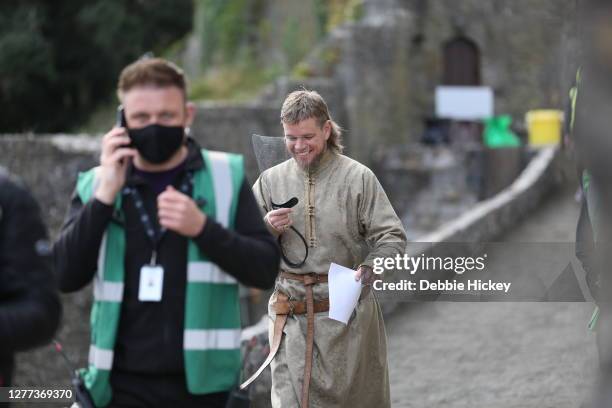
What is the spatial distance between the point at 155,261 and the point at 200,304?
174mm

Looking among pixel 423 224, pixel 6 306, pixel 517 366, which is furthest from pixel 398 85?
pixel 6 306

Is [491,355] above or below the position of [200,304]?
below

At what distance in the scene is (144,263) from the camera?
3.19 meters

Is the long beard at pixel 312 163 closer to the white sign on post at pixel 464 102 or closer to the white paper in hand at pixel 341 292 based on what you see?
the white paper in hand at pixel 341 292

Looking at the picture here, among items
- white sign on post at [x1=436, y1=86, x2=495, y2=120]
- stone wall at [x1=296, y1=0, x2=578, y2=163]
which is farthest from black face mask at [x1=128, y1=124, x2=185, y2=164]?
white sign on post at [x1=436, y1=86, x2=495, y2=120]

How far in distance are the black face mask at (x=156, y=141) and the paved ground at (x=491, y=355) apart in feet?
6.73

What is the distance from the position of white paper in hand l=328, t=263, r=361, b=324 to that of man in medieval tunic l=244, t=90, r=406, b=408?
0.13ft

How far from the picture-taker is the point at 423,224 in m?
17.6

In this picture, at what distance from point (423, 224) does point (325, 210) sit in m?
13.4

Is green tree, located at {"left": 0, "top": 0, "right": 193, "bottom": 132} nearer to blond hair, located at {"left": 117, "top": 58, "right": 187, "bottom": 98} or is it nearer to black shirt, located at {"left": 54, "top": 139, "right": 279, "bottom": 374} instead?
blond hair, located at {"left": 117, "top": 58, "right": 187, "bottom": 98}

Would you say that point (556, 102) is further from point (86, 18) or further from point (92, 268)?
point (92, 268)

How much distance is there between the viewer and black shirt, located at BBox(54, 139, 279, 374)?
3146mm

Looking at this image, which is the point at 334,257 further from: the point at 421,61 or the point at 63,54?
the point at 63,54

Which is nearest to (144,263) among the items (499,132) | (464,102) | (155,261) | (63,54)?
(155,261)
